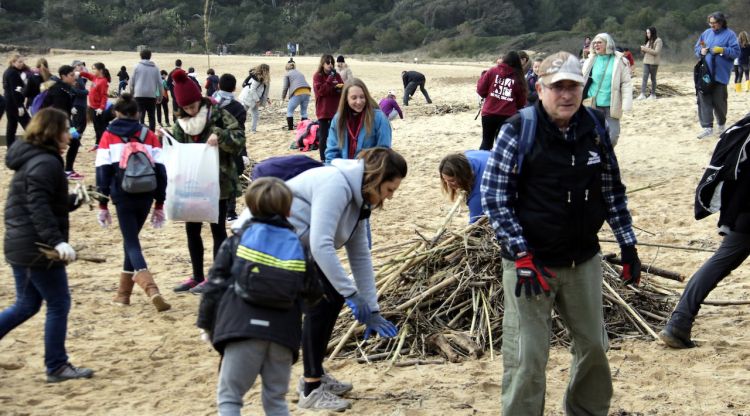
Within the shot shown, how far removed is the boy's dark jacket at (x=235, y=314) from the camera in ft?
12.0

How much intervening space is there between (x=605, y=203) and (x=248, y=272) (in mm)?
1619

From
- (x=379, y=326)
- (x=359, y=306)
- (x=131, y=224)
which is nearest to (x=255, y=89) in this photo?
(x=131, y=224)

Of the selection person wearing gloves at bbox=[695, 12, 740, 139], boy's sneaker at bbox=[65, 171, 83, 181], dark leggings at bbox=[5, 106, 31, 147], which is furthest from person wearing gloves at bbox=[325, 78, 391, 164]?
dark leggings at bbox=[5, 106, 31, 147]

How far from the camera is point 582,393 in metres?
4.06

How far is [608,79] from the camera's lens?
9.99 m

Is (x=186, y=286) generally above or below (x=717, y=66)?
below

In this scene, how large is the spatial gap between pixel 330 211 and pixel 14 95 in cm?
1065

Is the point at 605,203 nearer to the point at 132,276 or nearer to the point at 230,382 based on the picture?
the point at 230,382

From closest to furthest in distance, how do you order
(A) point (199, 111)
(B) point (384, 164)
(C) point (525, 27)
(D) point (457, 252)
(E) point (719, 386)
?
(B) point (384, 164) → (E) point (719, 386) → (D) point (457, 252) → (A) point (199, 111) → (C) point (525, 27)

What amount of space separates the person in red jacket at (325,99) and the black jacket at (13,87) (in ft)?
14.3

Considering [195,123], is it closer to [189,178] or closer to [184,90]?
[184,90]

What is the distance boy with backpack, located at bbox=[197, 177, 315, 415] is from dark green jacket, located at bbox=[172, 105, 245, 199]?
3.21 meters

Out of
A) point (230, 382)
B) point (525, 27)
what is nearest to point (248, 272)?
point (230, 382)

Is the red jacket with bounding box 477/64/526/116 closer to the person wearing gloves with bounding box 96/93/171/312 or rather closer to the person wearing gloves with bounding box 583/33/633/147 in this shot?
the person wearing gloves with bounding box 583/33/633/147
